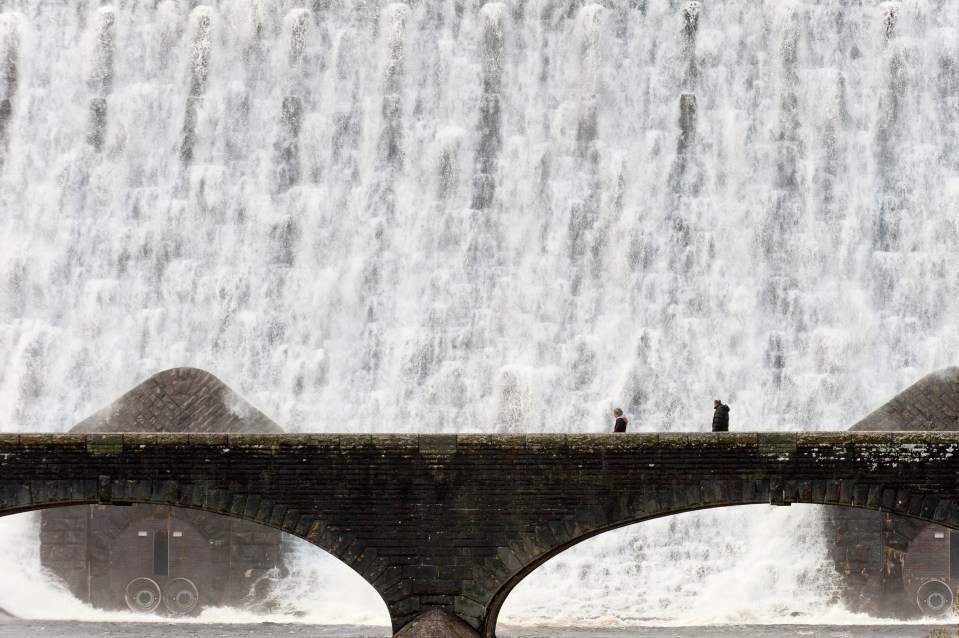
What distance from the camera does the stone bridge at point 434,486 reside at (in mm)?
26078

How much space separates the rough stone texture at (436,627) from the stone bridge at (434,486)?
0.23 meters

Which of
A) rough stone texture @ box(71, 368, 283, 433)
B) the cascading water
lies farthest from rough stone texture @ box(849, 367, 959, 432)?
rough stone texture @ box(71, 368, 283, 433)

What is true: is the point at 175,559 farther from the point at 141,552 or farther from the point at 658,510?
the point at 658,510

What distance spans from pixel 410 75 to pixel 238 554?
13912 mm

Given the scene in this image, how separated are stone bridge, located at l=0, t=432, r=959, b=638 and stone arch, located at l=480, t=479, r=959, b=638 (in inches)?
0.9

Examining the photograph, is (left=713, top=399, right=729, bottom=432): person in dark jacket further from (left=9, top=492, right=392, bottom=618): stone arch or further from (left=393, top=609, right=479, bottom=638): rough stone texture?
(left=9, top=492, right=392, bottom=618): stone arch

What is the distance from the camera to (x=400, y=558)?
2655 centimetres

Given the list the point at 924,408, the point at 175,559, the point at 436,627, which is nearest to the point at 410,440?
the point at 436,627

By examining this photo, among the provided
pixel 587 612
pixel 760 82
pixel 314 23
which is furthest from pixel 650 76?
pixel 587 612

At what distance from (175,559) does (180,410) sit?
3559mm

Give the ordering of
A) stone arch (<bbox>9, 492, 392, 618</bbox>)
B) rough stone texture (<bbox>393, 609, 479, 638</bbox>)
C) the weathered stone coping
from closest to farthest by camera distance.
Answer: rough stone texture (<bbox>393, 609, 479, 638</bbox>) → the weathered stone coping → stone arch (<bbox>9, 492, 392, 618</bbox>)

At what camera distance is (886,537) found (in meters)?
35.4

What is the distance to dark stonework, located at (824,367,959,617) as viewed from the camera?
116 ft

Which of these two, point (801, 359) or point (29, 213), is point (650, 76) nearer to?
point (801, 359)
